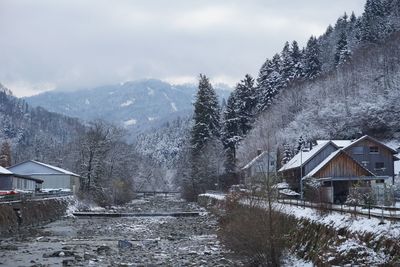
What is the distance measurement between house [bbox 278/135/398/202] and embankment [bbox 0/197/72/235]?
26226 mm

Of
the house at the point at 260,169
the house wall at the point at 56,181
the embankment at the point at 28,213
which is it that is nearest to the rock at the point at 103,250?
the house at the point at 260,169

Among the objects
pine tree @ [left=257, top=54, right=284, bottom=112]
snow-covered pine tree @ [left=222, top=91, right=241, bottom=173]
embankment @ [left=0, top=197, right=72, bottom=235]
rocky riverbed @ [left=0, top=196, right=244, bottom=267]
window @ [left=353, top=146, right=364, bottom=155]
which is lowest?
rocky riverbed @ [left=0, top=196, right=244, bottom=267]

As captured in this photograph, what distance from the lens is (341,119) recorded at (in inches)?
3568

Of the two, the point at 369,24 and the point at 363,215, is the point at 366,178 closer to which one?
the point at 363,215

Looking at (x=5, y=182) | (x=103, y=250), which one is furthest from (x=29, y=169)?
(x=103, y=250)

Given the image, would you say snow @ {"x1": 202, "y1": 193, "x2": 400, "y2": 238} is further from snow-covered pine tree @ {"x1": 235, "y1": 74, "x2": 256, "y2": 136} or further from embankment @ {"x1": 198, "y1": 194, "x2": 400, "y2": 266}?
snow-covered pine tree @ {"x1": 235, "y1": 74, "x2": 256, "y2": 136}

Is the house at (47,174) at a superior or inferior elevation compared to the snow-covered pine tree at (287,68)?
inferior

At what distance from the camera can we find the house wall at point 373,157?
63.4 metres

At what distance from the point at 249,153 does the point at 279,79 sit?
2479 cm

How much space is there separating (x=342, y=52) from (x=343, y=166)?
55677 millimetres

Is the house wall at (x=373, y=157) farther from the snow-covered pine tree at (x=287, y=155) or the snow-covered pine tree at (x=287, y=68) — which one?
the snow-covered pine tree at (x=287, y=68)

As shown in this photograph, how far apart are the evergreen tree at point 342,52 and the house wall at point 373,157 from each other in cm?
4195

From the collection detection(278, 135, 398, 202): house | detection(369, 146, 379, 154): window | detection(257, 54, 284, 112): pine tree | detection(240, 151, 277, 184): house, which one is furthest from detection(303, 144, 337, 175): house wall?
detection(257, 54, 284, 112): pine tree

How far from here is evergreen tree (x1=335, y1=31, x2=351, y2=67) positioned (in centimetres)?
A: 10411
